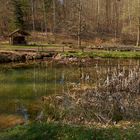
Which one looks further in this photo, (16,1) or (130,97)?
(16,1)

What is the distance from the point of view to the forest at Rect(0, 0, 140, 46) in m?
79.3

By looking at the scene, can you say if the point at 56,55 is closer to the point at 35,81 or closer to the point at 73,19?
the point at 35,81

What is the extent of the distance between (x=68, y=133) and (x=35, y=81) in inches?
864

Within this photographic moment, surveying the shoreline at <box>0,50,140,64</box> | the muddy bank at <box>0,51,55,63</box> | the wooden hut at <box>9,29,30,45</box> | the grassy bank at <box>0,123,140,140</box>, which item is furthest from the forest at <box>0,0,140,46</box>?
the grassy bank at <box>0,123,140,140</box>

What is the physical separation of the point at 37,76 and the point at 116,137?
26334 mm

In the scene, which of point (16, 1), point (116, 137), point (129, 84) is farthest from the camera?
point (16, 1)

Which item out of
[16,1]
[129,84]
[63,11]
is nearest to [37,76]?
[129,84]

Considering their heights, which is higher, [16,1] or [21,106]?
[16,1]

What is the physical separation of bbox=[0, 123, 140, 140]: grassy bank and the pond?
230 inches

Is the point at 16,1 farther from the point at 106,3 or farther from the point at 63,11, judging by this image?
the point at 106,3

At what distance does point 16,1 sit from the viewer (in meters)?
79.3

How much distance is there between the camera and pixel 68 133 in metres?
14.3

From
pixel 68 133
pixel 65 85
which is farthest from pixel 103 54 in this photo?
pixel 68 133

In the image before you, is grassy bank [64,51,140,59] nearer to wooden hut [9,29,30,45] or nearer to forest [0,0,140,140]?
forest [0,0,140,140]
